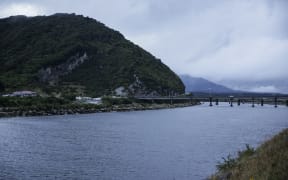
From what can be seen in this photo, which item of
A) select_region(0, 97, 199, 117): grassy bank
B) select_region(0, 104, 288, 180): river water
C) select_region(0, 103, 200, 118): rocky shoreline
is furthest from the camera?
select_region(0, 97, 199, 117): grassy bank

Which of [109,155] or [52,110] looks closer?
[109,155]

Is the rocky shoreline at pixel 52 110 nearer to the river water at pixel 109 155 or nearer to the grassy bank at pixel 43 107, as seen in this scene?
the grassy bank at pixel 43 107

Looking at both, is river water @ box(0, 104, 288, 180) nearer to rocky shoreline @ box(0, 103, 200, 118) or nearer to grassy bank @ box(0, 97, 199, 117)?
rocky shoreline @ box(0, 103, 200, 118)

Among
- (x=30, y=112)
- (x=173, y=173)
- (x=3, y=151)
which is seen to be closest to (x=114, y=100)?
(x=30, y=112)

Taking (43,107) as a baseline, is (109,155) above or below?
below

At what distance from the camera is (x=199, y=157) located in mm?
47844

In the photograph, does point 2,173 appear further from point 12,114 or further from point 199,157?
point 12,114

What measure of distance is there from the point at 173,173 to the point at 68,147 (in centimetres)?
2135

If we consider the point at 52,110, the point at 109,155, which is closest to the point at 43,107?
the point at 52,110

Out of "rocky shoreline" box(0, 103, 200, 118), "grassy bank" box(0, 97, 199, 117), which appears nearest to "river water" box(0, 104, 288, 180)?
"rocky shoreline" box(0, 103, 200, 118)

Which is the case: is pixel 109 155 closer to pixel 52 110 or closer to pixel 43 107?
pixel 52 110

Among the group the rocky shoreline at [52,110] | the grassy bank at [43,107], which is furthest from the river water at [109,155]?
the grassy bank at [43,107]

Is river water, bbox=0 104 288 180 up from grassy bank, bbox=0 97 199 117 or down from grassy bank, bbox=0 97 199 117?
down

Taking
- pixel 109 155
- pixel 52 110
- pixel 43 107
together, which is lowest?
pixel 109 155
